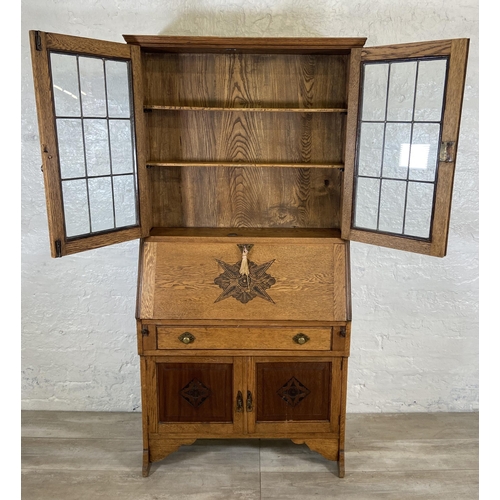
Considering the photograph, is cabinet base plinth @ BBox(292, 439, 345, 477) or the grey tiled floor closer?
the grey tiled floor

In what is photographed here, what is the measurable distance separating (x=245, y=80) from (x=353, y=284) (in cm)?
135

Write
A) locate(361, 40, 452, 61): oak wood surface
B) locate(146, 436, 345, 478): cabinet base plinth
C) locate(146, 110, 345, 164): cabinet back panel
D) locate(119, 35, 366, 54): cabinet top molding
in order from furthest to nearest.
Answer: locate(146, 110, 345, 164): cabinet back panel < locate(146, 436, 345, 478): cabinet base plinth < locate(119, 35, 366, 54): cabinet top molding < locate(361, 40, 452, 61): oak wood surface

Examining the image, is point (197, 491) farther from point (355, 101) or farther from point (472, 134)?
point (472, 134)

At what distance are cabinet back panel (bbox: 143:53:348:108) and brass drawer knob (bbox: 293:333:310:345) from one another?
1.21 meters

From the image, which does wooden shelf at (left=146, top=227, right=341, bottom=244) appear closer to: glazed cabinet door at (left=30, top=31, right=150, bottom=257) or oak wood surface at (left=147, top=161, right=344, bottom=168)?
glazed cabinet door at (left=30, top=31, right=150, bottom=257)

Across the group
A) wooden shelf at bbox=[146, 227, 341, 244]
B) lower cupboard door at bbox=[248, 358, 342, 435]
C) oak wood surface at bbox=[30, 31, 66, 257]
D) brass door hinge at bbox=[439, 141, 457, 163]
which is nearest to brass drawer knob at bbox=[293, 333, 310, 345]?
lower cupboard door at bbox=[248, 358, 342, 435]

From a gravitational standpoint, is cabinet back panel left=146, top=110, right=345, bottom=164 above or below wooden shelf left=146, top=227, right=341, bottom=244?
above

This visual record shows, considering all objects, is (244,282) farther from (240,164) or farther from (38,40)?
(38,40)

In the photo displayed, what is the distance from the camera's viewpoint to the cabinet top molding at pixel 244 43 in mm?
2365

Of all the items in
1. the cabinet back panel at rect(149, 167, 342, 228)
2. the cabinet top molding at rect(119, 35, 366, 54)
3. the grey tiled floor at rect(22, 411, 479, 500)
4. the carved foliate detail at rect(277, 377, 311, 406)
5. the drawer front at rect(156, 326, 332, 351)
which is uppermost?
the cabinet top molding at rect(119, 35, 366, 54)

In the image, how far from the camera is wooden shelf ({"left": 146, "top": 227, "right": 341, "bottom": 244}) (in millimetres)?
2576

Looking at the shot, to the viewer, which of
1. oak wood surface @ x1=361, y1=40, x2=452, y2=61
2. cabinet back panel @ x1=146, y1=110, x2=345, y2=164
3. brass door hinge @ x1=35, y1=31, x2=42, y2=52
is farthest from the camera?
cabinet back panel @ x1=146, y1=110, x2=345, y2=164

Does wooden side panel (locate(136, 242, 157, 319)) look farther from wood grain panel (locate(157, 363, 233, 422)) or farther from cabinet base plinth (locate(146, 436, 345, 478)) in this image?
cabinet base plinth (locate(146, 436, 345, 478))

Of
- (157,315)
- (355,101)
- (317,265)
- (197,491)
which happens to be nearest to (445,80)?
(355,101)
